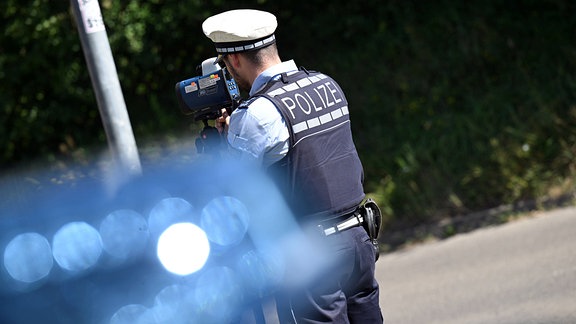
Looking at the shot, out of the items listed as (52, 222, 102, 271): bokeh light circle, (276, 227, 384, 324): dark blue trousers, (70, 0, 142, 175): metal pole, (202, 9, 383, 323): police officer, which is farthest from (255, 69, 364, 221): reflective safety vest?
(70, 0, 142, 175): metal pole

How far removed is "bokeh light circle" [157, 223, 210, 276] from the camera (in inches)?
150

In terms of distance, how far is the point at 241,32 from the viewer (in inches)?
136

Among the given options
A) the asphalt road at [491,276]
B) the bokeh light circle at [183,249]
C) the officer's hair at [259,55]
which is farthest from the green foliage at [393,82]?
the officer's hair at [259,55]

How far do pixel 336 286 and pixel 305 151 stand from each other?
0.54 m

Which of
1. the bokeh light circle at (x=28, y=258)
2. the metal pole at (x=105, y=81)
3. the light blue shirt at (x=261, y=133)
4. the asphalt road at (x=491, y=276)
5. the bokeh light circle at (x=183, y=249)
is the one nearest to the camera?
the light blue shirt at (x=261, y=133)

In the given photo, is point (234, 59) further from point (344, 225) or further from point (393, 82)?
point (393, 82)

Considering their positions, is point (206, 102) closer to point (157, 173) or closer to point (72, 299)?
point (72, 299)

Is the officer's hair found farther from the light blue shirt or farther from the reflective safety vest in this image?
the light blue shirt

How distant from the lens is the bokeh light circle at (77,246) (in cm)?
375

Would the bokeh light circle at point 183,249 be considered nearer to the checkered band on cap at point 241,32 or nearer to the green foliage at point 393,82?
the checkered band on cap at point 241,32

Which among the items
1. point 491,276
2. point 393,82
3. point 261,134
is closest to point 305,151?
point 261,134

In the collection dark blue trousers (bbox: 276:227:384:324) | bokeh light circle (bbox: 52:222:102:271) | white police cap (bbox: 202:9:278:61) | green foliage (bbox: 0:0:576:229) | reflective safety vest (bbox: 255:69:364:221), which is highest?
white police cap (bbox: 202:9:278:61)

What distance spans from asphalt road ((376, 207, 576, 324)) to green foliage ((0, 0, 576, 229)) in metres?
0.68

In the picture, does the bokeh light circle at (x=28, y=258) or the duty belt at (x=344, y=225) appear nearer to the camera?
the duty belt at (x=344, y=225)
